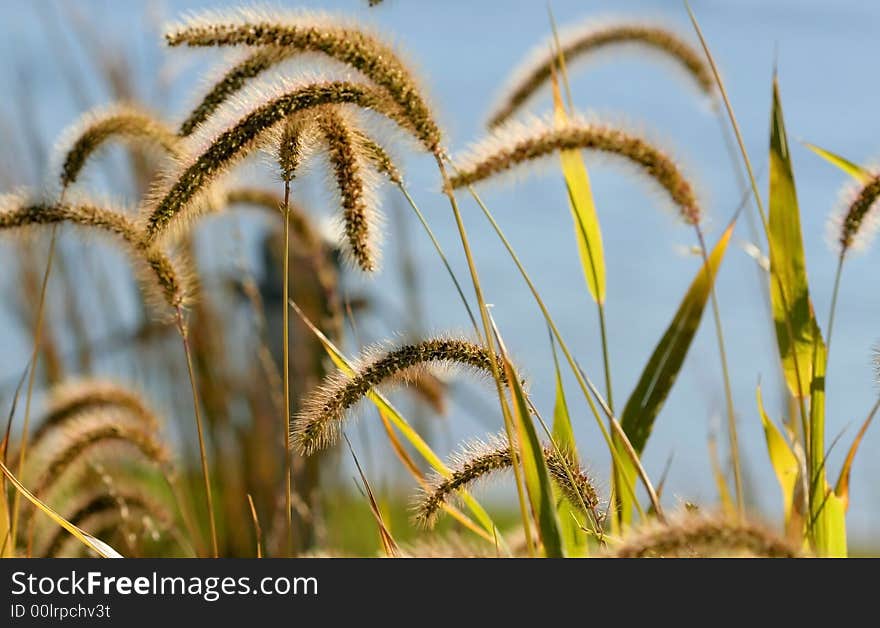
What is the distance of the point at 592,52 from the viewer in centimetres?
235

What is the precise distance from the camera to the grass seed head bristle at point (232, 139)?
4.56ft

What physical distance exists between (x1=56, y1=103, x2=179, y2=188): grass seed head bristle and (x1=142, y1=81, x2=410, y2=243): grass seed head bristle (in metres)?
0.52

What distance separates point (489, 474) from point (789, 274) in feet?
2.42

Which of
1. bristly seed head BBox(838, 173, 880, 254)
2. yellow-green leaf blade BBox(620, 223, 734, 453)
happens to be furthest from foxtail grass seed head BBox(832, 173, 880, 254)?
yellow-green leaf blade BBox(620, 223, 734, 453)

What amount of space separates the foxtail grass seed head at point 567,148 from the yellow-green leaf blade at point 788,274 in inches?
13.3

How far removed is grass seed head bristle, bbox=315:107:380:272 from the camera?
1.50 metres

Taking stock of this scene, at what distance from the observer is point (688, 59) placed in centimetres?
248

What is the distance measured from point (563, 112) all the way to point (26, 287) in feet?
9.26

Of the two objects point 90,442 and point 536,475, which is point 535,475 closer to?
point 536,475

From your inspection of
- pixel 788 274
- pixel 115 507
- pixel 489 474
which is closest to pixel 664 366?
pixel 788 274

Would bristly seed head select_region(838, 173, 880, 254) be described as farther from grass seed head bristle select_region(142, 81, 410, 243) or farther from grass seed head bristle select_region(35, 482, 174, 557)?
grass seed head bristle select_region(35, 482, 174, 557)
